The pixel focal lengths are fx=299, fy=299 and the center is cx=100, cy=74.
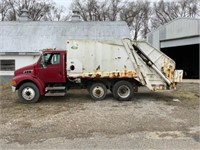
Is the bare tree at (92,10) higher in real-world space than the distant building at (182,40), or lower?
higher

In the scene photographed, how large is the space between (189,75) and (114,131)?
2372 cm

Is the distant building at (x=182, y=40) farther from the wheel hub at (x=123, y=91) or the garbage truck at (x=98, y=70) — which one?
the wheel hub at (x=123, y=91)

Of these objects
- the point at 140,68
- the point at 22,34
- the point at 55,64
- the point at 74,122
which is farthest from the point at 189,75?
the point at 74,122

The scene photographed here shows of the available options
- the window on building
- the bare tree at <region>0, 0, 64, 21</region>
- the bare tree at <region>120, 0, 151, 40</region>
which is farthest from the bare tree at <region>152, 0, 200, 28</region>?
the window on building

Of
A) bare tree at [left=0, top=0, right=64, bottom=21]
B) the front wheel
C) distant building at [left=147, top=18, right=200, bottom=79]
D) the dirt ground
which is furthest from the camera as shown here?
bare tree at [left=0, top=0, right=64, bottom=21]

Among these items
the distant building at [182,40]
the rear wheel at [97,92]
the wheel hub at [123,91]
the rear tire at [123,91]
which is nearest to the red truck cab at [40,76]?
the rear wheel at [97,92]

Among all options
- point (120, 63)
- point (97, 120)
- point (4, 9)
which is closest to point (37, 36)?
point (120, 63)

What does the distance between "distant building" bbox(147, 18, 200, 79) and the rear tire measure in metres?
11.7

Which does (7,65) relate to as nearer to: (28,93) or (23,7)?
(28,93)

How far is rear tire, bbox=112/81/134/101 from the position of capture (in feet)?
41.3

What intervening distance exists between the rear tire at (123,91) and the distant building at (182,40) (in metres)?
11.7

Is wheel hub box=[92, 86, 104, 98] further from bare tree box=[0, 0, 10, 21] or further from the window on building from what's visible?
bare tree box=[0, 0, 10, 21]

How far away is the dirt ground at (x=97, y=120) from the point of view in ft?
23.4

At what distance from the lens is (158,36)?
27.7 meters
